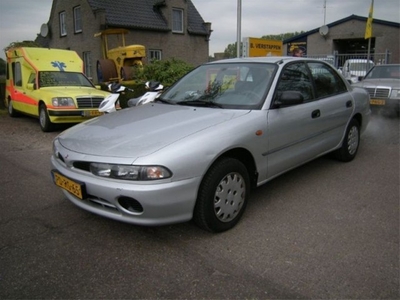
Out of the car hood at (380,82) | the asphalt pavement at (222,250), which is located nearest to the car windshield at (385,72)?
the car hood at (380,82)

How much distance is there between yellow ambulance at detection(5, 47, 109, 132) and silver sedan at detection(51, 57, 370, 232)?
4.25 metres

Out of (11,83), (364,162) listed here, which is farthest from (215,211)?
(11,83)

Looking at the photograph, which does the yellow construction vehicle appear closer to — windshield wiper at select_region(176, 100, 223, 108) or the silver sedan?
the silver sedan

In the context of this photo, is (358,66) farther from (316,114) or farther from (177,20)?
(316,114)

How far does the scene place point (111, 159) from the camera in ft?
9.08

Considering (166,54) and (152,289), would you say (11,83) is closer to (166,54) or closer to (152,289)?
(152,289)

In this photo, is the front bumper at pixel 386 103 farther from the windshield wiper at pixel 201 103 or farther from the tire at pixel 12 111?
the tire at pixel 12 111

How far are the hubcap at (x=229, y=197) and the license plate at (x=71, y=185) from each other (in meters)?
1.11

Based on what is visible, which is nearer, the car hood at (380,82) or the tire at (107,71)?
the car hood at (380,82)

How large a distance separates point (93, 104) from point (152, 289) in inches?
258

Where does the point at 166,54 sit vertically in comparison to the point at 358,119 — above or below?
above

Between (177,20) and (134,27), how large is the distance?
12.6 ft

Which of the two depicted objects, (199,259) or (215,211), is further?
(215,211)

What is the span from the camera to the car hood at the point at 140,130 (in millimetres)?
2871
